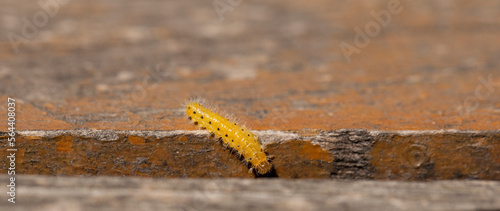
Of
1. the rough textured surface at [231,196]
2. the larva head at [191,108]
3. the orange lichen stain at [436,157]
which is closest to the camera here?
the rough textured surface at [231,196]

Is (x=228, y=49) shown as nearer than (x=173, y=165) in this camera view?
No

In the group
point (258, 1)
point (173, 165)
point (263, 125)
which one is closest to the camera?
point (173, 165)

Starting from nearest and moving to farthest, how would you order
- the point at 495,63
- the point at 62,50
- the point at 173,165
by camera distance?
the point at 173,165 → the point at 495,63 → the point at 62,50

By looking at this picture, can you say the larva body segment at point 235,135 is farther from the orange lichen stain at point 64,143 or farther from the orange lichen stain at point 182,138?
the orange lichen stain at point 64,143

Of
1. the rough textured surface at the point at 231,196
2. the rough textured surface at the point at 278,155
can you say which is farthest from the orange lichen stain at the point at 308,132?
the rough textured surface at the point at 231,196

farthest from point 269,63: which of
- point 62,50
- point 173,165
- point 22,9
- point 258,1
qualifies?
point 22,9

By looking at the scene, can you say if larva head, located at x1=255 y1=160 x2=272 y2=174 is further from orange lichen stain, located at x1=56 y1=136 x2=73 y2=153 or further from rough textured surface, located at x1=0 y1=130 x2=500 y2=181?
orange lichen stain, located at x1=56 y1=136 x2=73 y2=153

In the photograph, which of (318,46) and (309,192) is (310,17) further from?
(309,192)
